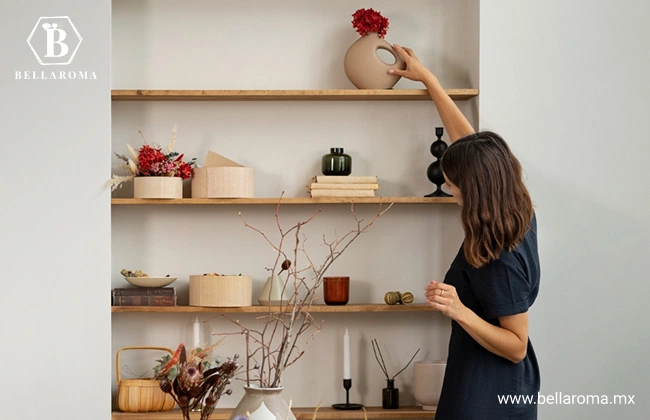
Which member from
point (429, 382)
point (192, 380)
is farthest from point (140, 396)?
point (192, 380)

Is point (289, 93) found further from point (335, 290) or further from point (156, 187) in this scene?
point (335, 290)

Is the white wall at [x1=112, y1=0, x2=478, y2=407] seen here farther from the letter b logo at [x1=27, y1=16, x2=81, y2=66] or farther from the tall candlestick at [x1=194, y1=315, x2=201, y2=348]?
the letter b logo at [x1=27, y1=16, x2=81, y2=66]

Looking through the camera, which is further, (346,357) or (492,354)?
(346,357)

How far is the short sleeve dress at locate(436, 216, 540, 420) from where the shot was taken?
226 cm

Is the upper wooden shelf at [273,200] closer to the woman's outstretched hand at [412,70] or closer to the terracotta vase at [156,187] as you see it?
the terracotta vase at [156,187]

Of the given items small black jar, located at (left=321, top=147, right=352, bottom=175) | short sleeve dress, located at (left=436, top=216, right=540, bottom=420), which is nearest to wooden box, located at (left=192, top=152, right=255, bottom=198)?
small black jar, located at (left=321, top=147, right=352, bottom=175)

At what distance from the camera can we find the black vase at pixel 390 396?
3.33 metres

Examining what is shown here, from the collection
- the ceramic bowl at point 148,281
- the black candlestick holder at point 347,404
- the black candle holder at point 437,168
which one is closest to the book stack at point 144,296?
the ceramic bowl at point 148,281

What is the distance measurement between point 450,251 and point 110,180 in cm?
147

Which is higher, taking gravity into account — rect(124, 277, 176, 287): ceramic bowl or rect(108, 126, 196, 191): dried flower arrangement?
rect(108, 126, 196, 191): dried flower arrangement

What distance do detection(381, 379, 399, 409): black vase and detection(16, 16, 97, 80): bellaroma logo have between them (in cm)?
176

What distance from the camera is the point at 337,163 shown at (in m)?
3.33

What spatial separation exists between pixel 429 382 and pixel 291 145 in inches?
46.2

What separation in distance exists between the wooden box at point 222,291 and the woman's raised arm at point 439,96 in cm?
103
